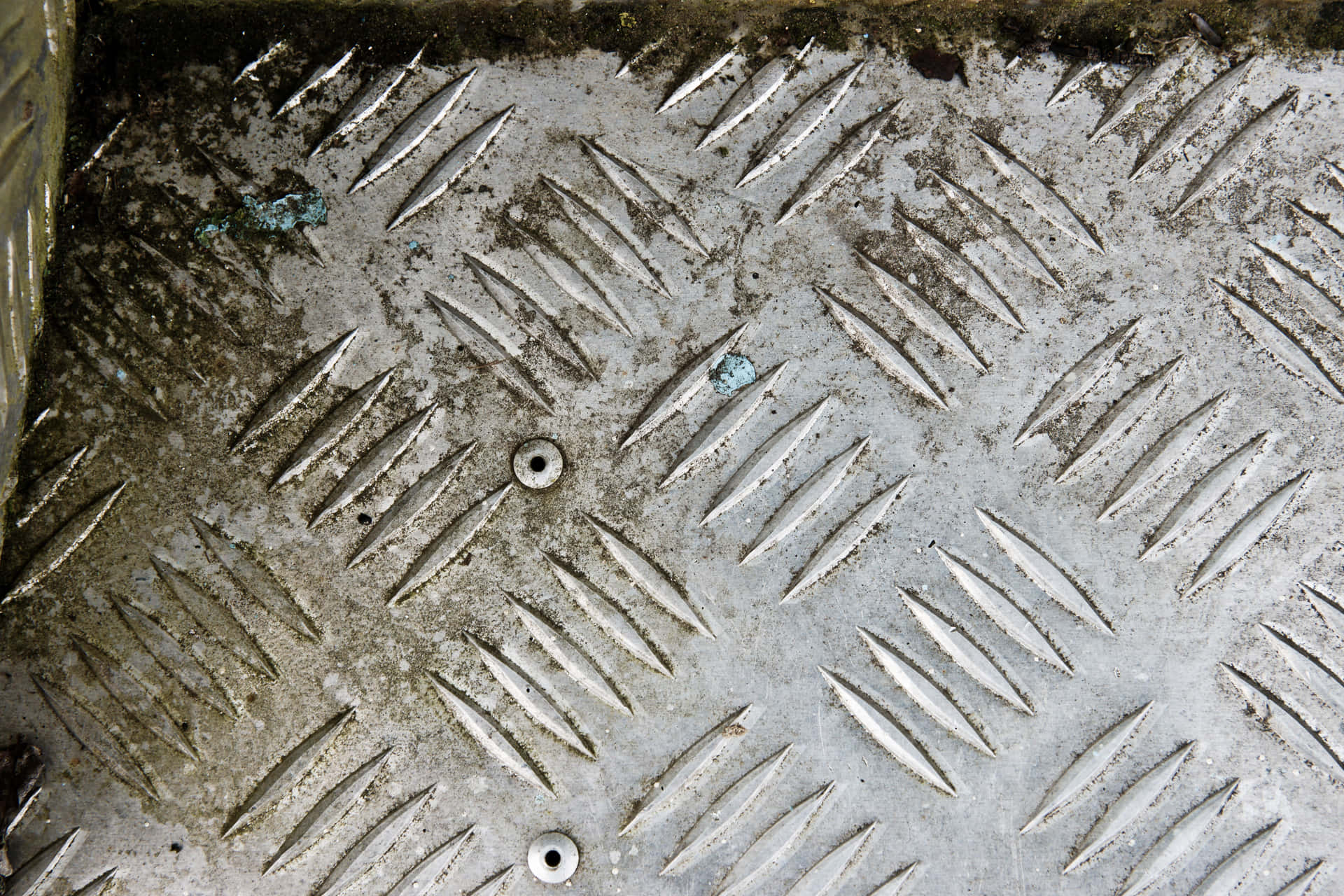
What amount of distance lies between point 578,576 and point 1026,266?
157cm

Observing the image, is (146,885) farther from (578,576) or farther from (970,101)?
(970,101)

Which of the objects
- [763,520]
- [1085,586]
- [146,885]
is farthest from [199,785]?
[1085,586]

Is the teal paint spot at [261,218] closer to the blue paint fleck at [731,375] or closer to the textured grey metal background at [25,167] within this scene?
the textured grey metal background at [25,167]

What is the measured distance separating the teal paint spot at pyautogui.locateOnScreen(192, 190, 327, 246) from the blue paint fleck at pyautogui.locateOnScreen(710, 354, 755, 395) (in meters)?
1.21

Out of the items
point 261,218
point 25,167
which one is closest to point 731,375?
point 261,218

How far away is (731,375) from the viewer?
72.2 inches

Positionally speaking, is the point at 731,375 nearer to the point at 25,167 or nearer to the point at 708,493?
the point at 708,493

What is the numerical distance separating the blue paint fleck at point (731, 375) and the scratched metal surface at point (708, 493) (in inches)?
1.4

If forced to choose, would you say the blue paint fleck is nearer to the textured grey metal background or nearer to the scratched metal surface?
the scratched metal surface

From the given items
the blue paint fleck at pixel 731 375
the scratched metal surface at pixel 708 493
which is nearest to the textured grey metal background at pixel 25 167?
the scratched metal surface at pixel 708 493

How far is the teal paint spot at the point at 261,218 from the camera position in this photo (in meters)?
1.82

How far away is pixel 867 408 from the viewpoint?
1833mm

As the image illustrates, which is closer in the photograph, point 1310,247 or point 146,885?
point 146,885

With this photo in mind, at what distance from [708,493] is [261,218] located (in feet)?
4.89
